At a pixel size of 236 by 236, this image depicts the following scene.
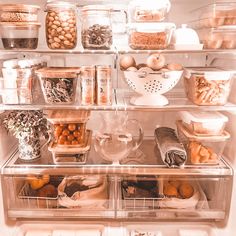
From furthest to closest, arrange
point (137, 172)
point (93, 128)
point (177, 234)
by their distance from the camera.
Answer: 1. point (93, 128)
2. point (177, 234)
3. point (137, 172)

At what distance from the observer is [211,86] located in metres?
1.50

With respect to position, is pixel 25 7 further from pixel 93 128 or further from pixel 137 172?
pixel 137 172

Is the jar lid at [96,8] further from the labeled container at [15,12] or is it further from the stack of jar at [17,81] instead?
the stack of jar at [17,81]

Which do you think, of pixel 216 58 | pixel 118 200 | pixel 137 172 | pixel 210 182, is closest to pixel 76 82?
pixel 137 172

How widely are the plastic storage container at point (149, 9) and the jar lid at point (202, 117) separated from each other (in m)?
0.48

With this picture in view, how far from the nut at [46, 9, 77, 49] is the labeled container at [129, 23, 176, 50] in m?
0.27

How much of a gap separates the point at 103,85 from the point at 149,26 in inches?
13.1

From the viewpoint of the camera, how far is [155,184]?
1.69 metres

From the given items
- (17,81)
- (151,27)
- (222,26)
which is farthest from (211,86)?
(17,81)

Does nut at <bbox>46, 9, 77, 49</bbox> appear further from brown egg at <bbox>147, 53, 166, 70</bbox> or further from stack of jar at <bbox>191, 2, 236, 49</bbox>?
stack of jar at <bbox>191, 2, 236, 49</bbox>

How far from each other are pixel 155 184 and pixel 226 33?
2.67ft

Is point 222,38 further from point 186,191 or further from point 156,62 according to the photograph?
point 186,191

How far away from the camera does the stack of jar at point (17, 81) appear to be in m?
1.48

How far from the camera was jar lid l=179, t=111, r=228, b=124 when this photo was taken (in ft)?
5.04
